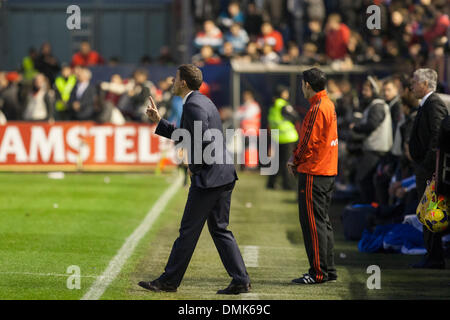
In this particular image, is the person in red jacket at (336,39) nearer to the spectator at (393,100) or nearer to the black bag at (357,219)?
the spectator at (393,100)

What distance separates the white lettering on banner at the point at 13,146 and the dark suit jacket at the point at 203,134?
1391 cm

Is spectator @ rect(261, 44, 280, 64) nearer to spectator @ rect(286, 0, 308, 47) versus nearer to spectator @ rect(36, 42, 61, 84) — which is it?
spectator @ rect(286, 0, 308, 47)

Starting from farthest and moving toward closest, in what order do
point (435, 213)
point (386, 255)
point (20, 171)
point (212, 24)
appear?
point (212, 24) < point (20, 171) < point (386, 255) < point (435, 213)

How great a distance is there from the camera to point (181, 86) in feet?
29.3

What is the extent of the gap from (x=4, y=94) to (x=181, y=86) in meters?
16.3

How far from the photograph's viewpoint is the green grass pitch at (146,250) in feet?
30.3

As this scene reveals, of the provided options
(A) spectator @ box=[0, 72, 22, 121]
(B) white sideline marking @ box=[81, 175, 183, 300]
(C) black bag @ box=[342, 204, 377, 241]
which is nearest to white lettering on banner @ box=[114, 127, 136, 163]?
(A) spectator @ box=[0, 72, 22, 121]

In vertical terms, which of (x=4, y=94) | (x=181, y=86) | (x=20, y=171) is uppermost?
(x=181, y=86)

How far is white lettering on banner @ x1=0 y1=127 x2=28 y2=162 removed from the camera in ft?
72.5

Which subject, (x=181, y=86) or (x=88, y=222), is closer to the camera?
(x=181, y=86)

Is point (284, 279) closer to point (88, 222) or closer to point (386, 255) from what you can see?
point (386, 255)

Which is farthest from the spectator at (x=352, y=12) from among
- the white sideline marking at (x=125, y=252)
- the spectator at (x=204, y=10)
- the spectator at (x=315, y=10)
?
the white sideline marking at (x=125, y=252)
